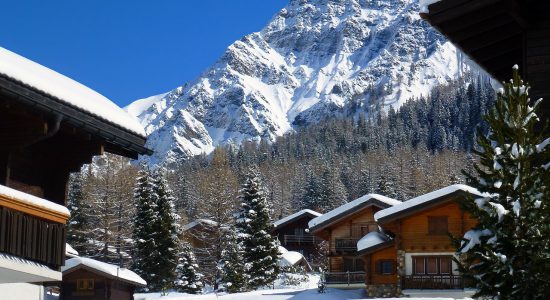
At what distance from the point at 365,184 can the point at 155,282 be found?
73.0m

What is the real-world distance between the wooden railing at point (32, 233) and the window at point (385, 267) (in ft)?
118

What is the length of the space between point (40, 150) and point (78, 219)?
50432mm

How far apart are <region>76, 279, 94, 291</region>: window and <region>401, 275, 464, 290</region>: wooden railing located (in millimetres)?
17083

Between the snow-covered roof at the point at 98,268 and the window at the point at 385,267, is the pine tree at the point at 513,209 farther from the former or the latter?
the snow-covered roof at the point at 98,268

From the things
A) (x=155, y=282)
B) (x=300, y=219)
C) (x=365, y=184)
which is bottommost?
(x=155, y=282)

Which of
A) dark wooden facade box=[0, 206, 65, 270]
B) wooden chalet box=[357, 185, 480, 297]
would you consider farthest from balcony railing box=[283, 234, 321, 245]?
dark wooden facade box=[0, 206, 65, 270]

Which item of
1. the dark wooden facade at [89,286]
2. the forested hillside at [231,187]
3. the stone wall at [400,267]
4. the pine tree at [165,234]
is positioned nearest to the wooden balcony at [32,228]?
the forested hillside at [231,187]

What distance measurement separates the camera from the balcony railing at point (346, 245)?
5216cm

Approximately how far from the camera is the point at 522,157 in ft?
31.0

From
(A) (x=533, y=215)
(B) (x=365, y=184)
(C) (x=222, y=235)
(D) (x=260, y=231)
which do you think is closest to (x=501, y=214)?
(A) (x=533, y=215)

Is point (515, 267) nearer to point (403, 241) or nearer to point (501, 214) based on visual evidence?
point (501, 214)

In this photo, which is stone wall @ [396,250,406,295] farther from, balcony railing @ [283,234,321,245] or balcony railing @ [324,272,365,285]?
balcony railing @ [283,234,321,245]

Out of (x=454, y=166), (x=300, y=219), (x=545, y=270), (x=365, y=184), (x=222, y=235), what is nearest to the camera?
(x=545, y=270)

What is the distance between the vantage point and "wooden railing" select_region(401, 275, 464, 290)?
139 feet
